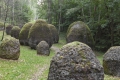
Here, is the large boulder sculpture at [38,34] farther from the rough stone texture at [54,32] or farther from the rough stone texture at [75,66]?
the rough stone texture at [75,66]

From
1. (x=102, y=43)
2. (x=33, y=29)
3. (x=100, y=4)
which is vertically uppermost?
(x=100, y=4)

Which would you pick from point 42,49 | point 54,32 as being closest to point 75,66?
point 42,49

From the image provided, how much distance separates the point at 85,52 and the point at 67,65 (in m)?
0.94

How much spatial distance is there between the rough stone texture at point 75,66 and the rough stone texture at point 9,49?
428 inches

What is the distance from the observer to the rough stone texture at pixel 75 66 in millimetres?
6875

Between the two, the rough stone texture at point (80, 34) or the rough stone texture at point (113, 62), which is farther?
the rough stone texture at point (80, 34)

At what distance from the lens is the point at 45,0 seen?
55406 mm

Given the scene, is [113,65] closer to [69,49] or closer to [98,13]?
[69,49]

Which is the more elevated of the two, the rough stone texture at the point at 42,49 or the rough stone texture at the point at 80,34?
the rough stone texture at the point at 80,34

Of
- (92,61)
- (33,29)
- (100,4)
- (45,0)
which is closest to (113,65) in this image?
(92,61)

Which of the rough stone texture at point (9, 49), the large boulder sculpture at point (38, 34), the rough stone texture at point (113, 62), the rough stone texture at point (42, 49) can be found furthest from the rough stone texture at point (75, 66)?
the large boulder sculpture at point (38, 34)

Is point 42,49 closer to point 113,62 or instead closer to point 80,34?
point 80,34

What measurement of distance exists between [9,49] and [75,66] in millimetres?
11568

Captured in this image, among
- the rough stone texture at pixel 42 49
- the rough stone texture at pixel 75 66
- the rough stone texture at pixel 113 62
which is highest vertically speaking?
the rough stone texture at pixel 75 66
